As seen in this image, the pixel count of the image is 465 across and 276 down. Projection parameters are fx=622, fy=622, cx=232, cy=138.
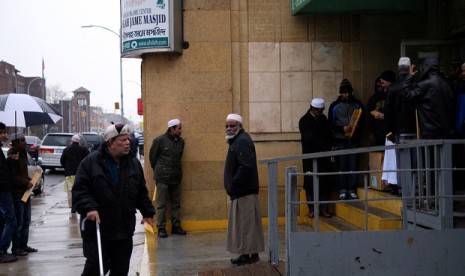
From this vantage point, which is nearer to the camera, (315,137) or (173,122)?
(315,137)

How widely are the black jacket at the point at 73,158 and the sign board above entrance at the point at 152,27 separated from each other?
15.3ft

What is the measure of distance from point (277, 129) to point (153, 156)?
2073 millimetres

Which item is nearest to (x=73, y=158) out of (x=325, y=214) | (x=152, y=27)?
Result: (x=152, y=27)

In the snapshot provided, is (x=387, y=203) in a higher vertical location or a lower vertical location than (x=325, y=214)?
higher

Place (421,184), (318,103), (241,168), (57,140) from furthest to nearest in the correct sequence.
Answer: (57,140) → (318,103) → (241,168) → (421,184)

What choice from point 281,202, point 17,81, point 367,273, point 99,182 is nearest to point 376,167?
point 281,202

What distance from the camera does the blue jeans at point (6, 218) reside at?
871cm

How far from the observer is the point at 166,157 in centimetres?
984

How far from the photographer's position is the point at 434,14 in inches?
398

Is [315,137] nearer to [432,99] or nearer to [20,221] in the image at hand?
[432,99]

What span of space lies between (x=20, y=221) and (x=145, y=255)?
2.09m

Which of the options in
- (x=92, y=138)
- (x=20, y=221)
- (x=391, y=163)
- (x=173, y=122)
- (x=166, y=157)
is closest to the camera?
(x=391, y=163)

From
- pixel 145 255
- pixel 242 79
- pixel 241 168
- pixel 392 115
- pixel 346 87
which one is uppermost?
pixel 242 79

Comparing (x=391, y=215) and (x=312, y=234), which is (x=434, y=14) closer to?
(x=391, y=215)
